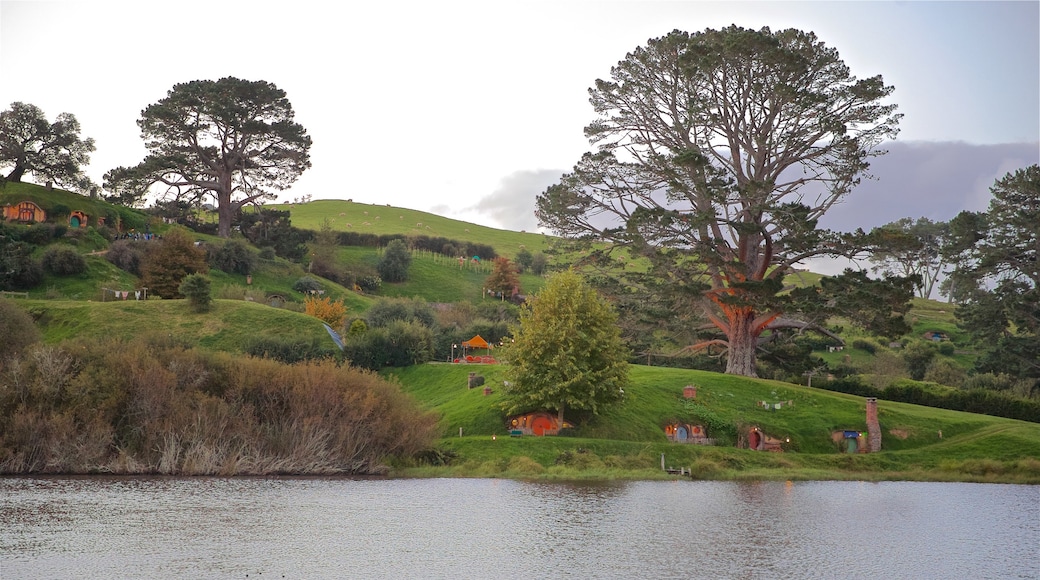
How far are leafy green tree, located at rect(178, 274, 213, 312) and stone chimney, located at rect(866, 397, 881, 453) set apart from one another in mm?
54838

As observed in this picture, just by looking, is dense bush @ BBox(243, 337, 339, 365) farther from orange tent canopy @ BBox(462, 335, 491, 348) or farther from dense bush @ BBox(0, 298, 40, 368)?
dense bush @ BBox(0, 298, 40, 368)

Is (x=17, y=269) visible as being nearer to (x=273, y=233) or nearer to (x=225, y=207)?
(x=225, y=207)

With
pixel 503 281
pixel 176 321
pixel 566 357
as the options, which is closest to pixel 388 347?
pixel 176 321

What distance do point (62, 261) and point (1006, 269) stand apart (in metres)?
88.6

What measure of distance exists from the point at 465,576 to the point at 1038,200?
2849 inches

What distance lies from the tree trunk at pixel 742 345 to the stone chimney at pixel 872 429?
39.1ft

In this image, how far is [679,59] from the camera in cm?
6631

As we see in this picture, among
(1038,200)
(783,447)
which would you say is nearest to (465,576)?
(783,447)

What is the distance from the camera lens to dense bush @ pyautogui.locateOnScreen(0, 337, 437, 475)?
143ft

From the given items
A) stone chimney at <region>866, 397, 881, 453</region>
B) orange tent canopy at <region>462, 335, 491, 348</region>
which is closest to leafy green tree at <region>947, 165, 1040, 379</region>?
stone chimney at <region>866, 397, 881, 453</region>

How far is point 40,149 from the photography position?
114m

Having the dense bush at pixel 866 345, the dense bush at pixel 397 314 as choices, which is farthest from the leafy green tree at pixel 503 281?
the dense bush at pixel 866 345

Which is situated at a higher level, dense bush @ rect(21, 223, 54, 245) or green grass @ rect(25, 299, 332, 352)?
dense bush @ rect(21, 223, 54, 245)

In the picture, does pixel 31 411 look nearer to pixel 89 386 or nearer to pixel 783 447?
pixel 89 386
